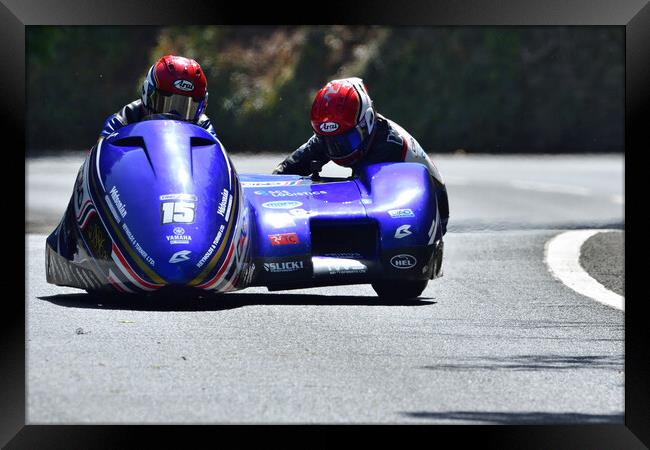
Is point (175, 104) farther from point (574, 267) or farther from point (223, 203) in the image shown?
point (574, 267)

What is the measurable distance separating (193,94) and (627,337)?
5070 mm

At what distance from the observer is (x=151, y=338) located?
8.33 m

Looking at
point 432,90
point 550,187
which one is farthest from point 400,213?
point 432,90

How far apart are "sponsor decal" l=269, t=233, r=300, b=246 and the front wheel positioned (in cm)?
79

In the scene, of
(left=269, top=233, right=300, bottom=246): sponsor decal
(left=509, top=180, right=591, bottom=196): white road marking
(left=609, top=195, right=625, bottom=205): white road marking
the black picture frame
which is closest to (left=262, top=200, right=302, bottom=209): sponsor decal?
(left=269, top=233, right=300, bottom=246): sponsor decal

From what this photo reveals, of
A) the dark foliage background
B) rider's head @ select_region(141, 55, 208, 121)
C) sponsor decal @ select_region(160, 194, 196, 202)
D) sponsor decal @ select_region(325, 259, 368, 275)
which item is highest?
the dark foliage background

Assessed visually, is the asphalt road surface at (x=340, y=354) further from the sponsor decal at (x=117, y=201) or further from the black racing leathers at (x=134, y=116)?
the black racing leathers at (x=134, y=116)

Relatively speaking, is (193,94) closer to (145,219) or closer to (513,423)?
(145,219)

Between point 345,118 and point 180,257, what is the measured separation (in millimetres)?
2139

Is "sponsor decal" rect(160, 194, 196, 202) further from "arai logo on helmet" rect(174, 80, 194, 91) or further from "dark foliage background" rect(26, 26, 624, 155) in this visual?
"dark foliage background" rect(26, 26, 624, 155)

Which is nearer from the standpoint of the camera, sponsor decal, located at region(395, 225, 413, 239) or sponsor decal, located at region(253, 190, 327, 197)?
sponsor decal, located at region(395, 225, 413, 239)

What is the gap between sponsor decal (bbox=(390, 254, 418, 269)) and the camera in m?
10.1

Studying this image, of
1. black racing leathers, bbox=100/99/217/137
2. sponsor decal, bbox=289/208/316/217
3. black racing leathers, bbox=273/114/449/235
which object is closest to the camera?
sponsor decal, bbox=289/208/316/217
